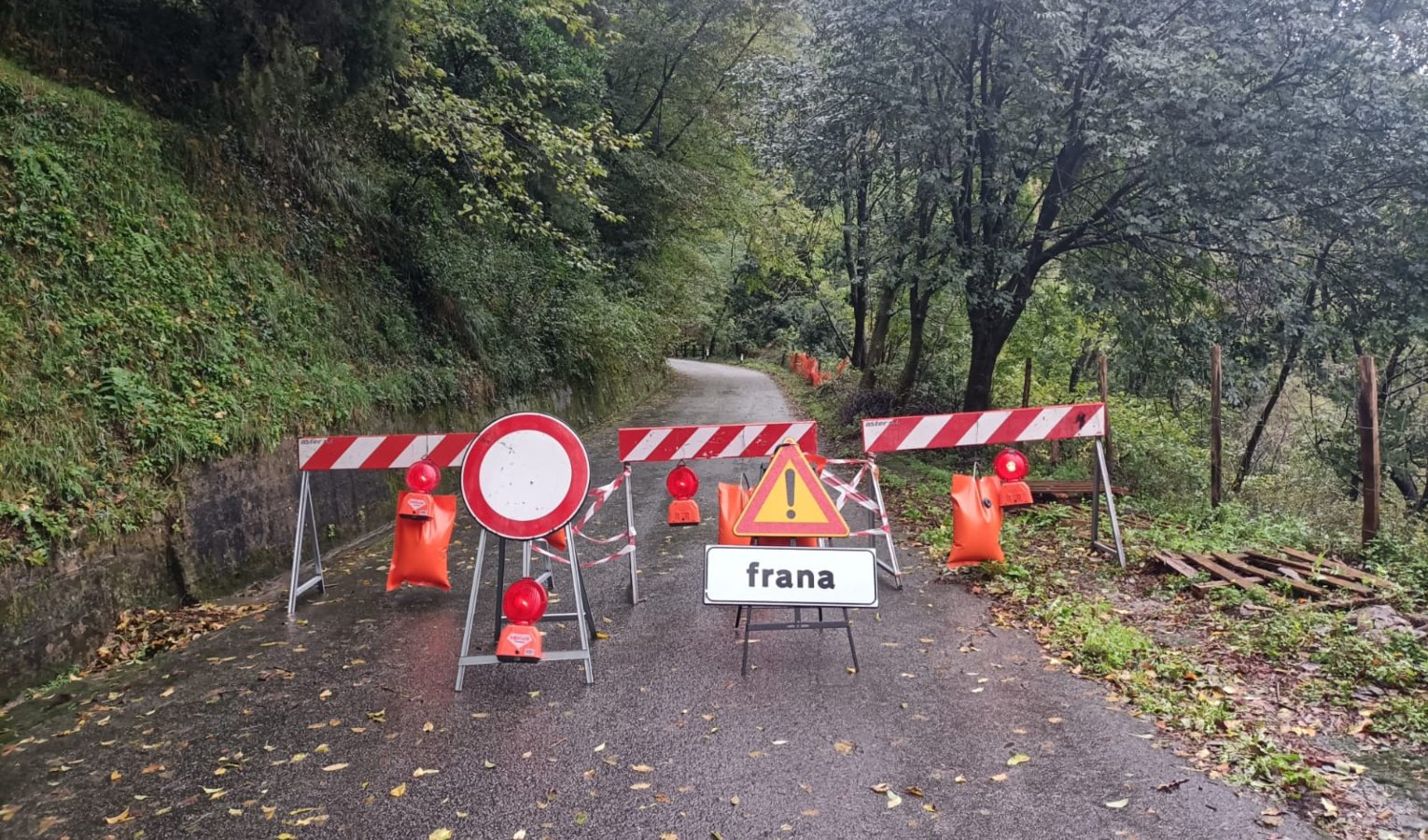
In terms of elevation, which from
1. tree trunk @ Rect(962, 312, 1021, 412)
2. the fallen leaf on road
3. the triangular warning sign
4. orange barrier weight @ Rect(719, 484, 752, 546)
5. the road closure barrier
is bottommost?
the fallen leaf on road

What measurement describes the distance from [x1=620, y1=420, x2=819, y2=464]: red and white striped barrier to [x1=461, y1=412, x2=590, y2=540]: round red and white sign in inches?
82.8

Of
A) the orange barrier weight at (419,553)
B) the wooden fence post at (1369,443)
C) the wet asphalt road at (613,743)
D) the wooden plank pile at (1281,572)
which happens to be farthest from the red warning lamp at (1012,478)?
the orange barrier weight at (419,553)

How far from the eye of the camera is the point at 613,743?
4301 mm

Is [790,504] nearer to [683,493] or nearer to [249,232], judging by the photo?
[683,493]

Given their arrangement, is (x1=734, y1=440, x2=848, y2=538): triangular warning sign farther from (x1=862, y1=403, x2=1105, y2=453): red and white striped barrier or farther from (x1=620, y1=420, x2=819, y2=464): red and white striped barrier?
(x1=862, y1=403, x2=1105, y2=453): red and white striped barrier

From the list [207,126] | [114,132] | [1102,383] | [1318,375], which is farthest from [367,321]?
[1318,375]

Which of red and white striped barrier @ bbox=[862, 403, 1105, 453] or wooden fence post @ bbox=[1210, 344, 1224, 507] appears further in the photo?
wooden fence post @ bbox=[1210, 344, 1224, 507]

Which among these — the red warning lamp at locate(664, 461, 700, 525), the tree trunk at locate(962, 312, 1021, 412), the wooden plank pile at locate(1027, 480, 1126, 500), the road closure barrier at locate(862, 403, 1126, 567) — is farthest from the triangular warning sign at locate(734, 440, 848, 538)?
the tree trunk at locate(962, 312, 1021, 412)

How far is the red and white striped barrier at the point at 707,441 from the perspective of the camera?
720cm

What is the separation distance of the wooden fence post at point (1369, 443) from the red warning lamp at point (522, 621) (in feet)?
22.5

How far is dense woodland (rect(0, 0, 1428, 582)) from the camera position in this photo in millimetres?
6703

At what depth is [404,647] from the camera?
19.0ft

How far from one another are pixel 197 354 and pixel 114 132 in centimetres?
240

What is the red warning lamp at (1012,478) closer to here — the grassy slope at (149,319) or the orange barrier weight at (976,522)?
the orange barrier weight at (976,522)
